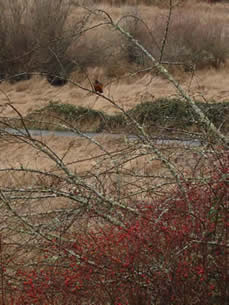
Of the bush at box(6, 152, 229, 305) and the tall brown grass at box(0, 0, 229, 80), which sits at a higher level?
the bush at box(6, 152, 229, 305)

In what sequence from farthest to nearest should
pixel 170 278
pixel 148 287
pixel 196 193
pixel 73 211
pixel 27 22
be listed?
1. pixel 27 22
2. pixel 73 211
3. pixel 196 193
4. pixel 148 287
5. pixel 170 278

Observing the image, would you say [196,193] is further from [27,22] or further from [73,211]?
→ [27,22]

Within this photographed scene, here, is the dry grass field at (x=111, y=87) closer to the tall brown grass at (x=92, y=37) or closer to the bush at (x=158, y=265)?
the tall brown grass at (x=92, y=37)

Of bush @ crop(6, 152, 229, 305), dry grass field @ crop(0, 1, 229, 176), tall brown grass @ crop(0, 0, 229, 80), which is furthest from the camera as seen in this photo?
tall brown grass @ crop(0, 0, 229, 80)

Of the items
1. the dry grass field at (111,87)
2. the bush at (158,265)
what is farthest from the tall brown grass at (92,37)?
the bush at (158,265)

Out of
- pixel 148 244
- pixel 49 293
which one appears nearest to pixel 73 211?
pixel 49 293

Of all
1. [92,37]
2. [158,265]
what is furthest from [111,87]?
[158,265]

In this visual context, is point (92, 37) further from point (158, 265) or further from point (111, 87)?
point (158, 265)

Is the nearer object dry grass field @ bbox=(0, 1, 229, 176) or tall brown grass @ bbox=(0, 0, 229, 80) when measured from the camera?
dry grass field @ bbox=(0, 1, 229, 176)

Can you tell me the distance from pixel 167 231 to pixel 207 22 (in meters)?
17.5

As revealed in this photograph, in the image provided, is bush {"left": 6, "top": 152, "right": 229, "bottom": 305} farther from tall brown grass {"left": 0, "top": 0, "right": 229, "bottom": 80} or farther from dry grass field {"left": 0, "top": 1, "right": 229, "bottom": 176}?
tall brown grass {"left": 0, "top": 0, "right": 229, "bottom": 80}

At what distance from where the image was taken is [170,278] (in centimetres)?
260

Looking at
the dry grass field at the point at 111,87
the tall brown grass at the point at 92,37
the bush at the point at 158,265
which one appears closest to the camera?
the bush at the point at 158,265

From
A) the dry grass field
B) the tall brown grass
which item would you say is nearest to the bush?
the dry grass field
